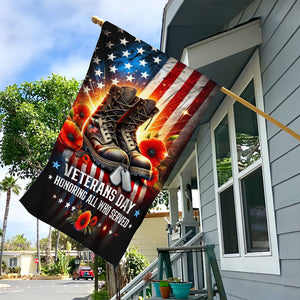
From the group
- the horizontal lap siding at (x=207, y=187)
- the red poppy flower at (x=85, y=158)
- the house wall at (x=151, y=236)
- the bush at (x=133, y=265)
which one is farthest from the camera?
the house wall at (x=151, y=236)

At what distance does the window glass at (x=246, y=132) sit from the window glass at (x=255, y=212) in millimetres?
138

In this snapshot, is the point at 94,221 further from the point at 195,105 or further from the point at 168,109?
the point at 195,105

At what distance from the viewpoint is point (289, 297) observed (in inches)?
104

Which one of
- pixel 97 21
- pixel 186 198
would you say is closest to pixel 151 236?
pixel 186 198

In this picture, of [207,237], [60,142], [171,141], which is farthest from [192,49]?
[207,237]

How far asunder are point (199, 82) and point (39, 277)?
32207 mm

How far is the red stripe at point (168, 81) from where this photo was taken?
2.58 meters

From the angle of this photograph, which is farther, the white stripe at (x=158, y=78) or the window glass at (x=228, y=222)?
the window glass at (x=228, y=222)

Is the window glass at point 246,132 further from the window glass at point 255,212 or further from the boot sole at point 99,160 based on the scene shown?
the boot sole at point 99,160

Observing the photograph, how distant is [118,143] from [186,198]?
5203mm

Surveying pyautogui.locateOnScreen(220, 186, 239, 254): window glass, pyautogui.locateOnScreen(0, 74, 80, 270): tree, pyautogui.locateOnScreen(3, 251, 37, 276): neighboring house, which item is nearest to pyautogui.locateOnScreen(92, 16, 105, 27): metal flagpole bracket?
pyautogui.locateOnScreen(220, 186, 239, 254): window glass

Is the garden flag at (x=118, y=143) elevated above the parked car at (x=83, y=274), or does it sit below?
above

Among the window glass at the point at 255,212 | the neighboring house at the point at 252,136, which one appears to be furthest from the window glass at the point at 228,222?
the window glass at the point at 255,212

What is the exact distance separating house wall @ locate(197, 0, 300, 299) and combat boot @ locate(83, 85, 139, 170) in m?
0.96
